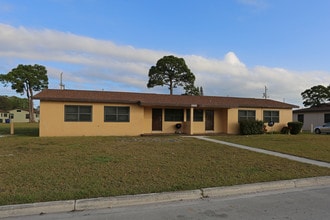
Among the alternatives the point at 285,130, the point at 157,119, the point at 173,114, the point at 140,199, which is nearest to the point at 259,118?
the point at 285,130

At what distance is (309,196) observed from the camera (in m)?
5.80

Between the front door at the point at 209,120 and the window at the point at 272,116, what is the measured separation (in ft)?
16.1

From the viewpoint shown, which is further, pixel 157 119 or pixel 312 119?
pixel 312 119

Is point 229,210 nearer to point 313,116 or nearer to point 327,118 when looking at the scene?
point 327,118

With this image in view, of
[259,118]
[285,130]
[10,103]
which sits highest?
[10,103]

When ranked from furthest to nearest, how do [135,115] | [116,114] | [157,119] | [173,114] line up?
[173,114], [157,119], [135,115], [116,114]

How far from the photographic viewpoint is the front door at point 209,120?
75.1ft

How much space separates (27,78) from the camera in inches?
2121

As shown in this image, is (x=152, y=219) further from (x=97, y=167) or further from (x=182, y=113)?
(x=182, y=113)

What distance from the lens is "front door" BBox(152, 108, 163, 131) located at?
21.6m

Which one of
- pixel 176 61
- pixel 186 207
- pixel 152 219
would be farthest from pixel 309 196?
pixel 176 61

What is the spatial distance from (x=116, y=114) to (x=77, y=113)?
2689 millimetres

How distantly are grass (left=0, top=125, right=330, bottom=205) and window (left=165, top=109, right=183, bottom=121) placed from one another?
1166 cm

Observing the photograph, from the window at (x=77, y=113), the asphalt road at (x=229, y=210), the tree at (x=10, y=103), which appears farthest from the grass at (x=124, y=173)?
the tree at (x=10, y=103)
